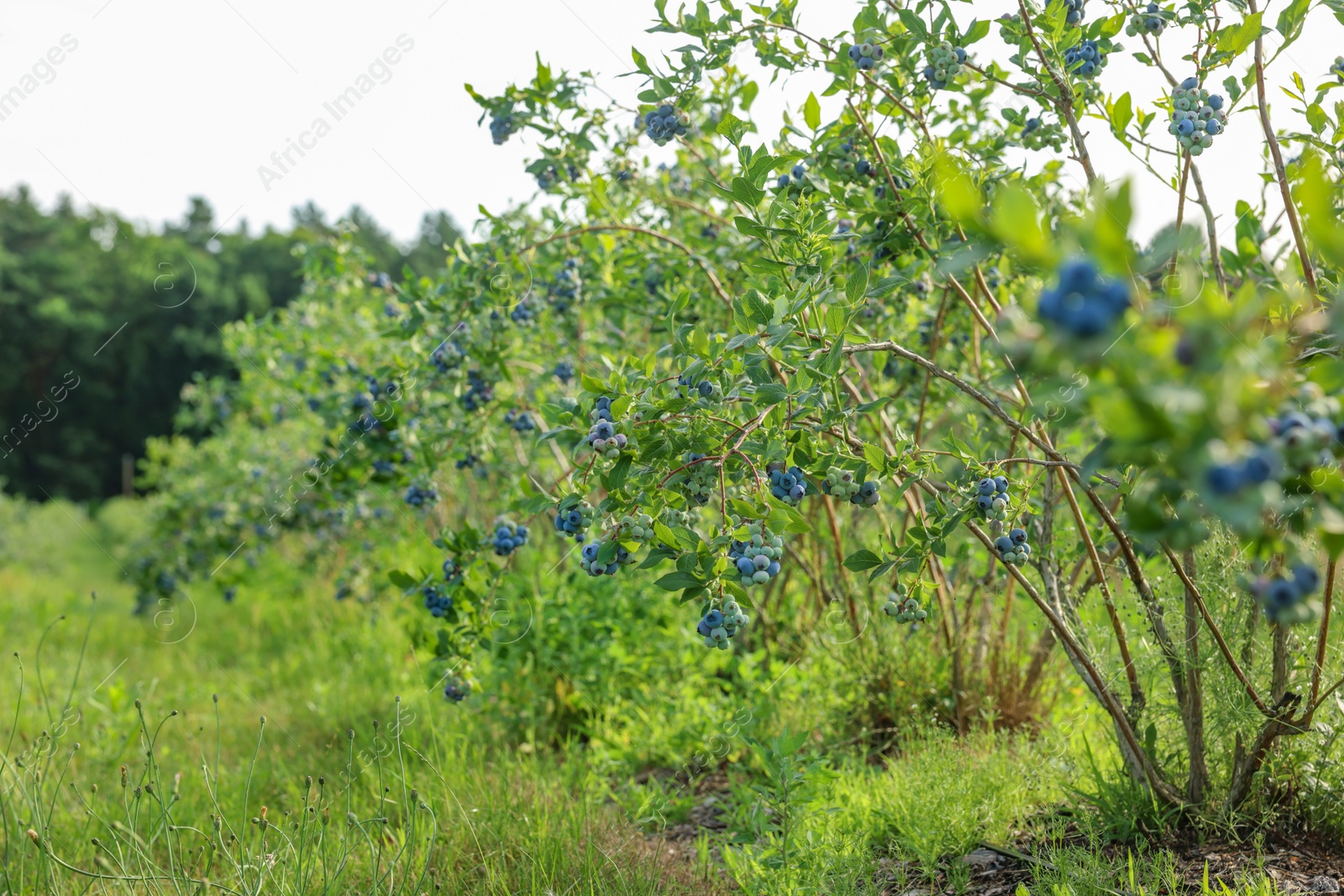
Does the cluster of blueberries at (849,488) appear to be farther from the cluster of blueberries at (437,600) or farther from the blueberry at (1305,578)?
the cluster of blueberries at (437,600)

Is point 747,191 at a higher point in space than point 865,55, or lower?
lower

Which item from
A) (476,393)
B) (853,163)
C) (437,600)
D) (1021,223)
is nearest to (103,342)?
(476,393)

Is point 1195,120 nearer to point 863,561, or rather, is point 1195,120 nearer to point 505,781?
point 863,561

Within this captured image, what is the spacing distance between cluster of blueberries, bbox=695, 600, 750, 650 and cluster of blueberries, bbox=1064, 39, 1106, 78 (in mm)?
1380

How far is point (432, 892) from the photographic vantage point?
2.08m

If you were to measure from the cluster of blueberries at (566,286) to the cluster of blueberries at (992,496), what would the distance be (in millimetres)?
1655

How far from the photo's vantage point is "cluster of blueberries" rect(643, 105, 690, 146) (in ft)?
6.97

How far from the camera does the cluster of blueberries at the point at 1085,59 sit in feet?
6.44

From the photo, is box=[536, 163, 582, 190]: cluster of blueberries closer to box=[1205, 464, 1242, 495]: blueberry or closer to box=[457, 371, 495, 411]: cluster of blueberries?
box=[457, 371, 495, 411]: cluster of blueberries

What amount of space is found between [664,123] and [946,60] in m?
0.63

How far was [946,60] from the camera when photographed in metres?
1.99

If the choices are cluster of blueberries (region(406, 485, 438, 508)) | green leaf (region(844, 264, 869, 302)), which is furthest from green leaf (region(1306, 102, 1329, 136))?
cluster of blueberries (region(406, 485, 438, 508))

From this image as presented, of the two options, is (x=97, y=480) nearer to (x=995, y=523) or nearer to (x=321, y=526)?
(x=321, y=526)

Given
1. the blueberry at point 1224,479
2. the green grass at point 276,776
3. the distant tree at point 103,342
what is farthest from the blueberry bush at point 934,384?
the distant tree at point 103,342
